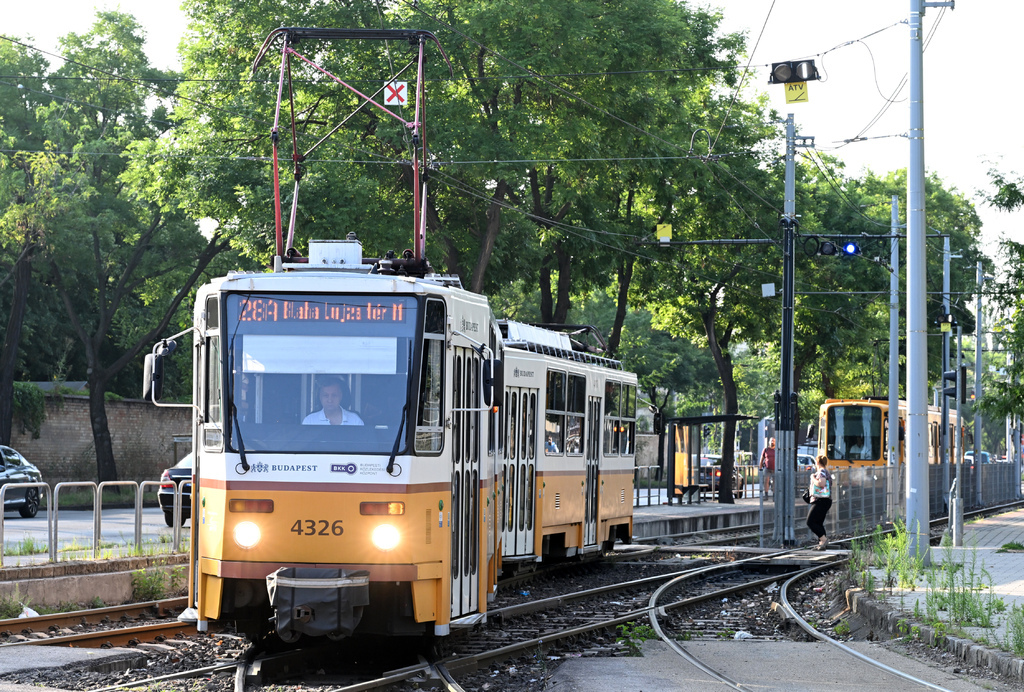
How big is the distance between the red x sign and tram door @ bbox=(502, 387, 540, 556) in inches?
254

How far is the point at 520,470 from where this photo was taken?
1794 cm

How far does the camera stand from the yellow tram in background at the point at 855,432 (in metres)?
44.6

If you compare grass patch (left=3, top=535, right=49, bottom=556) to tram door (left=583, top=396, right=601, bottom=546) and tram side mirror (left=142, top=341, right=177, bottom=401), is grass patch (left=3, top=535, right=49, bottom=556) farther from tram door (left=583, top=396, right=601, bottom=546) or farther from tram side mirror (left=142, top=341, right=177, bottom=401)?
tram door (left=583, top=396, right=601, bottom=546)

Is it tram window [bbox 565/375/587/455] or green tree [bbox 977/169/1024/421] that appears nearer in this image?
green tree [bbox 977/169/1024/421]

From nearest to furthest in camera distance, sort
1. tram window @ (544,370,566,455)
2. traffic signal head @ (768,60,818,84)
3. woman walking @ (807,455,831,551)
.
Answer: tram window @ (544,370,566,455) → traffic signal head @ (768,60,818,84) → woman walking @ (807,455,831,551)

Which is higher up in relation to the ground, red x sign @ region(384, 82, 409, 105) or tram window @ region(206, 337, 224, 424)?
red x sign @ region(384, 82, 409, 105)

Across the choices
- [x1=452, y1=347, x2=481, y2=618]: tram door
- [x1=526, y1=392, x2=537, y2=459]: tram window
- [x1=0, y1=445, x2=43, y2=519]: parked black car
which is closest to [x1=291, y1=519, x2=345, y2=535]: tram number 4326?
[x1=452, y1=347, x2=481, y2=618]: tram door

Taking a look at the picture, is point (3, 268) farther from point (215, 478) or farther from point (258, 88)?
point (215, 478)

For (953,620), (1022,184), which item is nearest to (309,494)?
(953,620)

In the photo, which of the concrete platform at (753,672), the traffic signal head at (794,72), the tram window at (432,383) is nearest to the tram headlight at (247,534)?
the tram window at (432,383)

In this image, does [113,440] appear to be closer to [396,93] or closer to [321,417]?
[396,93]

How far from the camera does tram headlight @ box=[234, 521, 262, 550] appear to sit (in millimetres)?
10195

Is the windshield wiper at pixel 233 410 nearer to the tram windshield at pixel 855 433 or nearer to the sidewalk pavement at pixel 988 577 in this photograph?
the sidewalk pavement at pixel 988 577

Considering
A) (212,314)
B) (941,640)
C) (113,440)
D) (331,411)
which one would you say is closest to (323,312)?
(331,411)
